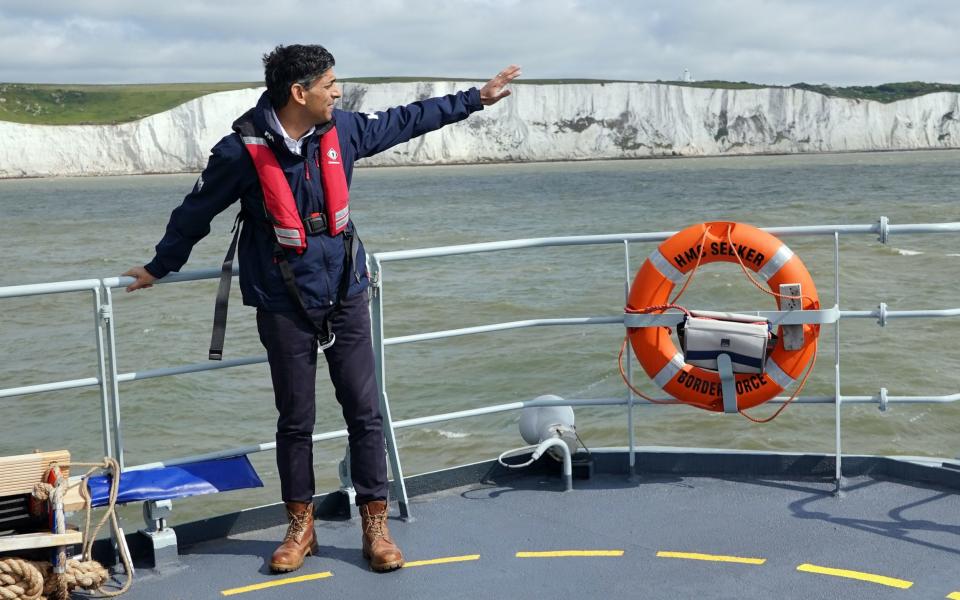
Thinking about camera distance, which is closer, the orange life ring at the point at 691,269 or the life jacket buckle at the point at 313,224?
the life jacket buckle at the point at 313,224

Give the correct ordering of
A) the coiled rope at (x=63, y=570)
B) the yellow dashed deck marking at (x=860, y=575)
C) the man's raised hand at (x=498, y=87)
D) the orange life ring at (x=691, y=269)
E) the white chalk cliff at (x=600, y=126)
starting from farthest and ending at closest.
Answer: the white chalk cliff at (x=600, y=126)
the orange life ring at (x=691, y=269)
the man's raised hand at (x=498, y=87)
the yellow dashed deck marking at (x=860, y=575)
the coiled rope at (x=63, y=570)

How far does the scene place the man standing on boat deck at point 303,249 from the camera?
300 cm

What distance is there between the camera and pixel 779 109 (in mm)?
100562

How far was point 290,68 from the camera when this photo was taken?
2.97 meters

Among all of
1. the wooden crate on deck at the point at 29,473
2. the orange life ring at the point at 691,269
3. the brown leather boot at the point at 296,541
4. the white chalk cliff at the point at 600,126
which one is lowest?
the brown leather boot at the point at 296,541

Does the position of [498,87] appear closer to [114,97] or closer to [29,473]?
[29,473]

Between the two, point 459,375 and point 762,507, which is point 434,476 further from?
point 459,375

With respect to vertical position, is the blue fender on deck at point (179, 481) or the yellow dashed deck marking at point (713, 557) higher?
the blue fender on deck at point (179, 481)

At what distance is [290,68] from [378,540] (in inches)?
53.0

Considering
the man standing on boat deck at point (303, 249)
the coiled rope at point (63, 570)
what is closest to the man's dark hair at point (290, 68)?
the man standing on boat deck at point (303, 249)

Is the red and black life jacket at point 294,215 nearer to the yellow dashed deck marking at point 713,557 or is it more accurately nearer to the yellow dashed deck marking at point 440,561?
the yellow dashed deck marking at point 440,561

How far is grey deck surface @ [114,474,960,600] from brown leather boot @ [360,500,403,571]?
35mm

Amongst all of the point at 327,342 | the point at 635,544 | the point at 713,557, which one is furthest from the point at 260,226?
the point at 713,557

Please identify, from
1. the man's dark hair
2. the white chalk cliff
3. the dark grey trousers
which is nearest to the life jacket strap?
the dark grey trousers
